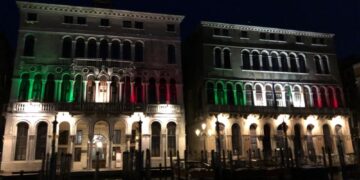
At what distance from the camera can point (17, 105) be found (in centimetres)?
2680

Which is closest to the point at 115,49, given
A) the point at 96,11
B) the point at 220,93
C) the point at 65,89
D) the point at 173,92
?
the point at 96,11

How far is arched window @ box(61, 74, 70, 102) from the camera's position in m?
28.2

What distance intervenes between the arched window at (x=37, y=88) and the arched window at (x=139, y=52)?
28.1 ft

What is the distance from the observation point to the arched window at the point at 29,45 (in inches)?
1133

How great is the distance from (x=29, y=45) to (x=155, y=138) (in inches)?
534

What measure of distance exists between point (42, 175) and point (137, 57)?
14849mm

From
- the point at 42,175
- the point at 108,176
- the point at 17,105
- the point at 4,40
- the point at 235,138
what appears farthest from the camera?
the point at 4,40

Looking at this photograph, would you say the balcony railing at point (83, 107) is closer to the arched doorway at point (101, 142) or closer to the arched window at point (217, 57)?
the arched doorway at point (101, 142)

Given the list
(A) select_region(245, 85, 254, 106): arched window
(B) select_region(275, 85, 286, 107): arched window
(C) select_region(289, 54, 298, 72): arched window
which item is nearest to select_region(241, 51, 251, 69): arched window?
(A) select_region(245, 85, 254, 106): arched window

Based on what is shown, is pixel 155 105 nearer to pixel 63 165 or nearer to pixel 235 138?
pixel 235 138

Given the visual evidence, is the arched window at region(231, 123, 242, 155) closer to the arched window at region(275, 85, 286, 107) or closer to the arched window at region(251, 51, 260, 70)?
the arched window at region(275, 85, 286, 107)

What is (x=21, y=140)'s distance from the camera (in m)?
26.8

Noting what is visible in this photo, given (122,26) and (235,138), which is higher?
(122,26)

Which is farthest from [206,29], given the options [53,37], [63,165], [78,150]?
[63,165]
